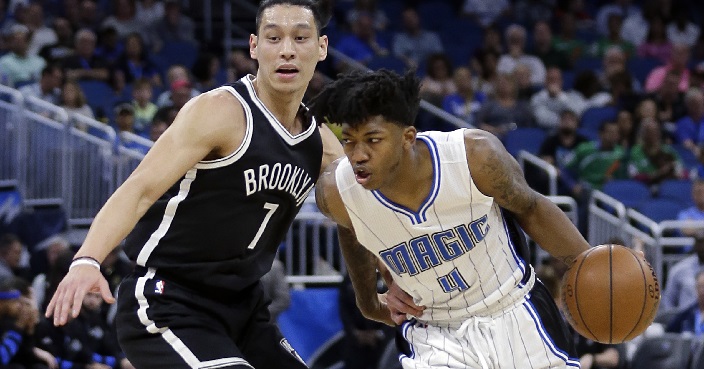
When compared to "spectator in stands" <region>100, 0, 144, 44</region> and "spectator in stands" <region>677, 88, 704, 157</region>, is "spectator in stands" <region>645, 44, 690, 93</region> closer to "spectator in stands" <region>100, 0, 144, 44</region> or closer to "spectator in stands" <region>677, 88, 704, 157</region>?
"spectator in stands" <region>677, 88, 704, 157</region>

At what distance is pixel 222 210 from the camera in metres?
4.17

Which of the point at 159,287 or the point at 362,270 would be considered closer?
the point at 159,287

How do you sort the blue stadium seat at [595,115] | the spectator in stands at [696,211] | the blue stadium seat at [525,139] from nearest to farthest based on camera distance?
1. the spectator in stands at [696,211]
2. the blue stadium seat at [525,139]
3. the blue stadium seat at [595,115]

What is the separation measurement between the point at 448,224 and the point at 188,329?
1.05 m

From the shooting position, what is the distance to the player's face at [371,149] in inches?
162

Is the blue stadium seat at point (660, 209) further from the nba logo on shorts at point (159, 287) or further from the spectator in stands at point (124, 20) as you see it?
the nba logo on shorts at point (159, 287)

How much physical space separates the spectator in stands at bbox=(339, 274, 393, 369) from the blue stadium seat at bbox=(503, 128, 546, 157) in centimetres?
318

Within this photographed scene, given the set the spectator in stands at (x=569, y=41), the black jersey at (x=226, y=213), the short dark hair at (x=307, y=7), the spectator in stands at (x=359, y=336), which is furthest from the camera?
the spectator in stands at (x=569, y=41)

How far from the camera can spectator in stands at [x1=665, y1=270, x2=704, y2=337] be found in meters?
8.43

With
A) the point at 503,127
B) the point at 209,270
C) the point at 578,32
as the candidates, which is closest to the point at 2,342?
the point at 209,270

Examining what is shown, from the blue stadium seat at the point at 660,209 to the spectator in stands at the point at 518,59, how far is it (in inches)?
121

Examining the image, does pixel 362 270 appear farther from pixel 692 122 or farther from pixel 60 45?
pixel 692 122

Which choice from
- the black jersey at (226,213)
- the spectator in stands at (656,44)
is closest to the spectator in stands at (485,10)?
the spectator in stands at (656,44)

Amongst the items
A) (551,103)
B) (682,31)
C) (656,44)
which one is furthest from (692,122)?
(682,31)
